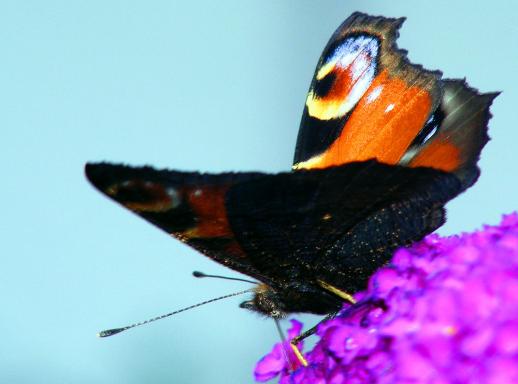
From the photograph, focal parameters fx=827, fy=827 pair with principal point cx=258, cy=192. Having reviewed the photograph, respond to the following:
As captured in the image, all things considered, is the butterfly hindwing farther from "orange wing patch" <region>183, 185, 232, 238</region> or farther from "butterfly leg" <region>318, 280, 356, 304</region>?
"butterfly leg" <region>318, 280, 356, 304</region>

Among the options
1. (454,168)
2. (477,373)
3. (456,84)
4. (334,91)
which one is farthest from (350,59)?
(477,373)

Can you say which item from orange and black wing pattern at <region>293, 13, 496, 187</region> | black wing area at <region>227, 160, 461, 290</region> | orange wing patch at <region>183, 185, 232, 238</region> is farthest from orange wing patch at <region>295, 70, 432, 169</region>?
orange wing patch at <region>183, 185, 232, 238</region>

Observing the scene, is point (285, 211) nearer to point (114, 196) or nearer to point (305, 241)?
point (305, 241)

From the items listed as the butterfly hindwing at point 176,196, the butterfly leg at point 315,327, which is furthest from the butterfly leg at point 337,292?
the butterfly hindwing at point 176,196

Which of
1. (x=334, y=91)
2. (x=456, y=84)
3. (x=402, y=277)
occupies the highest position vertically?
(x=334, y=91)

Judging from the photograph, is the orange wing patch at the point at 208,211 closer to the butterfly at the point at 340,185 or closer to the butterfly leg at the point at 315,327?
the butterfly at the point at 340,185

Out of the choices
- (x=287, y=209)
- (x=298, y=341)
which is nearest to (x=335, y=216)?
(x=287, y=209)
